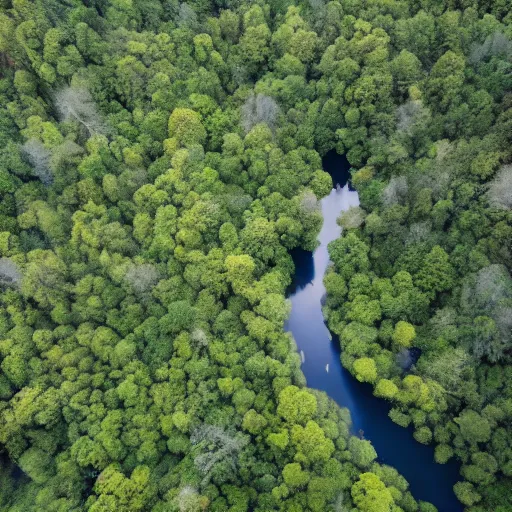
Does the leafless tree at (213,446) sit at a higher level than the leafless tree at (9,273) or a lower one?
lower

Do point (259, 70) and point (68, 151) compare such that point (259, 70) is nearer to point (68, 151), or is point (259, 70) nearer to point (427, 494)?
point (68, 151)

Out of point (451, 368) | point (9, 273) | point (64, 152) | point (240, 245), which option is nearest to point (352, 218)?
point (240, 245)

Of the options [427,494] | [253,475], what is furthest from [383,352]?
[253,475]

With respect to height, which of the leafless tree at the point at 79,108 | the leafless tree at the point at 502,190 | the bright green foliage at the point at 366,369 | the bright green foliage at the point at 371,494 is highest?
the leafless tree at the point at 79,108

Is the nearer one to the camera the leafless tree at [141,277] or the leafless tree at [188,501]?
the leafless tree at [188,501]

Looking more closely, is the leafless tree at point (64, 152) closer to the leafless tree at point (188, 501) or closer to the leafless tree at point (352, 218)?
the leafless tree at point (352, 218)

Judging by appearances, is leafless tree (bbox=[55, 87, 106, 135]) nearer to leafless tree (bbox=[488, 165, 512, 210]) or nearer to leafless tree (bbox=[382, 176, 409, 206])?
leafless tree (bbox=[382, 176, 409, 206])

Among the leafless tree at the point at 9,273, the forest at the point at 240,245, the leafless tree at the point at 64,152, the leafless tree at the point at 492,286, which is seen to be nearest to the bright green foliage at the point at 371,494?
the forest at the point at 240,245

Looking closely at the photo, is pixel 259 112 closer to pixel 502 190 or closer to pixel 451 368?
pixel 502 190
